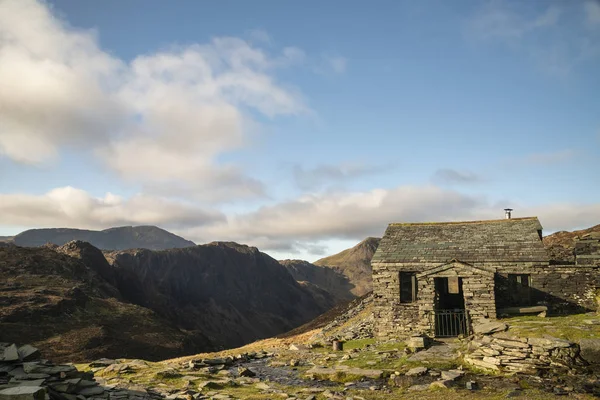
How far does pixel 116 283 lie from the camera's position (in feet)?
261

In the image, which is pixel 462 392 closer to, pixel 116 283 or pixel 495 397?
pixel 495 397

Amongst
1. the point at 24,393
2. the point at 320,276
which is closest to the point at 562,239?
the point at 24,393

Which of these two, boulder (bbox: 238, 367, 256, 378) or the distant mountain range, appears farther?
the distant mountain range

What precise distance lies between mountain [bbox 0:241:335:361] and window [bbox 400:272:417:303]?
28779 mm

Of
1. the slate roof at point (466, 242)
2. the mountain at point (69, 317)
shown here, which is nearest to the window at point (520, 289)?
the slate roof at point (466, 242)

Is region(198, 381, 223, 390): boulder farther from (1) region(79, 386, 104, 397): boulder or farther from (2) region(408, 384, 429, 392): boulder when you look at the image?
(2) region(408, 384, 429, 392): boulder

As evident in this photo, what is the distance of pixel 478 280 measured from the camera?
23.0 m

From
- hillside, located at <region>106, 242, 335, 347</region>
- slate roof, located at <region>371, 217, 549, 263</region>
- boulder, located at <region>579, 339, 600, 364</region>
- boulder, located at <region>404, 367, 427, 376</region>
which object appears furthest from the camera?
hillside, located at <region>106, 242, 335, 347</region>

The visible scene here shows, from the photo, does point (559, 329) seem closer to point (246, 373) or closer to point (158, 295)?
point (246, 373)

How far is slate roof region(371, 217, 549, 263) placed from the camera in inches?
1008

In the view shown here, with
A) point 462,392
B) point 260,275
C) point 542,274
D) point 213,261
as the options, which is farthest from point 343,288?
point 462,392

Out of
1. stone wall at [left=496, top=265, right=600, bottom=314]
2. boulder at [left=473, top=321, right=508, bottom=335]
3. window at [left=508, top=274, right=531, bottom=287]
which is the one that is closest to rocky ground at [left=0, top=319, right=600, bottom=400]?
boulder at [left=473, top=321, right=508, bottom=335]

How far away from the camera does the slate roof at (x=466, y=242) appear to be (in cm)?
2559

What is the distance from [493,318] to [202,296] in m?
100
